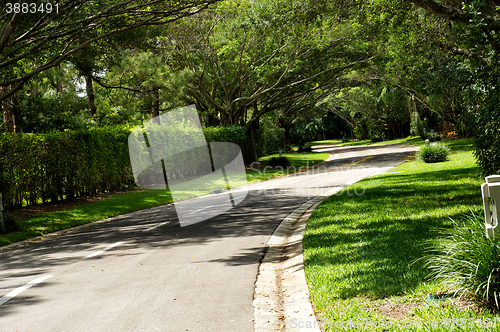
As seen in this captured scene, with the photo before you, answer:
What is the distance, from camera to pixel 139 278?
612 cm

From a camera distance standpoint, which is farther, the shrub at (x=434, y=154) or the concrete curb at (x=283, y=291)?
the shrub at (x=434, y=154)

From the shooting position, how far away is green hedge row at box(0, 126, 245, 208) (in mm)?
13359

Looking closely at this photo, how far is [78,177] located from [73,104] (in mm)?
4320

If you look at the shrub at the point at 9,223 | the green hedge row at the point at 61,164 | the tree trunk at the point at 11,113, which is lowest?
the shrub at the point at 9,223

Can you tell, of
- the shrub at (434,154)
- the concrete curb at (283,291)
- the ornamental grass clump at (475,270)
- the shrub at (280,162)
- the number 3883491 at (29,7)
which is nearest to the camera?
the ornamental grass clump at (475,270)

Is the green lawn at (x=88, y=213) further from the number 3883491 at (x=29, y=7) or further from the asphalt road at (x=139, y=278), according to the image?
the number 3883491 at (x=29, y=7)

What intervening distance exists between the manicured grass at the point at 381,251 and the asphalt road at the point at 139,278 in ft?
3.24

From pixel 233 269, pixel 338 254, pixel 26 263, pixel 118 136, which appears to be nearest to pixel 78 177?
pixel 118 136

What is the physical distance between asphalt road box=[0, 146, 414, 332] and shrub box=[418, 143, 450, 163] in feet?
42.0

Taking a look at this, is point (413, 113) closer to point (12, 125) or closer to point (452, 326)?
point (12, 125)

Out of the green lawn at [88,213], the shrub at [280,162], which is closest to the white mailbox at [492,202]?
the green lawn at [88,213]

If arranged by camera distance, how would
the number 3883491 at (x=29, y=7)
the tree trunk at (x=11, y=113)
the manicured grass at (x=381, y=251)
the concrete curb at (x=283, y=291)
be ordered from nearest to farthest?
the manicured grass at (x=381, y=251) < the concrete curb at (x=283, y=291) < the number 3883491 at (x=29, y=7) < the tree trunk at (x=11, y=113)

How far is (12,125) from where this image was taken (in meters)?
19.4

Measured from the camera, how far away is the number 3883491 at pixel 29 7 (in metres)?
10.6
